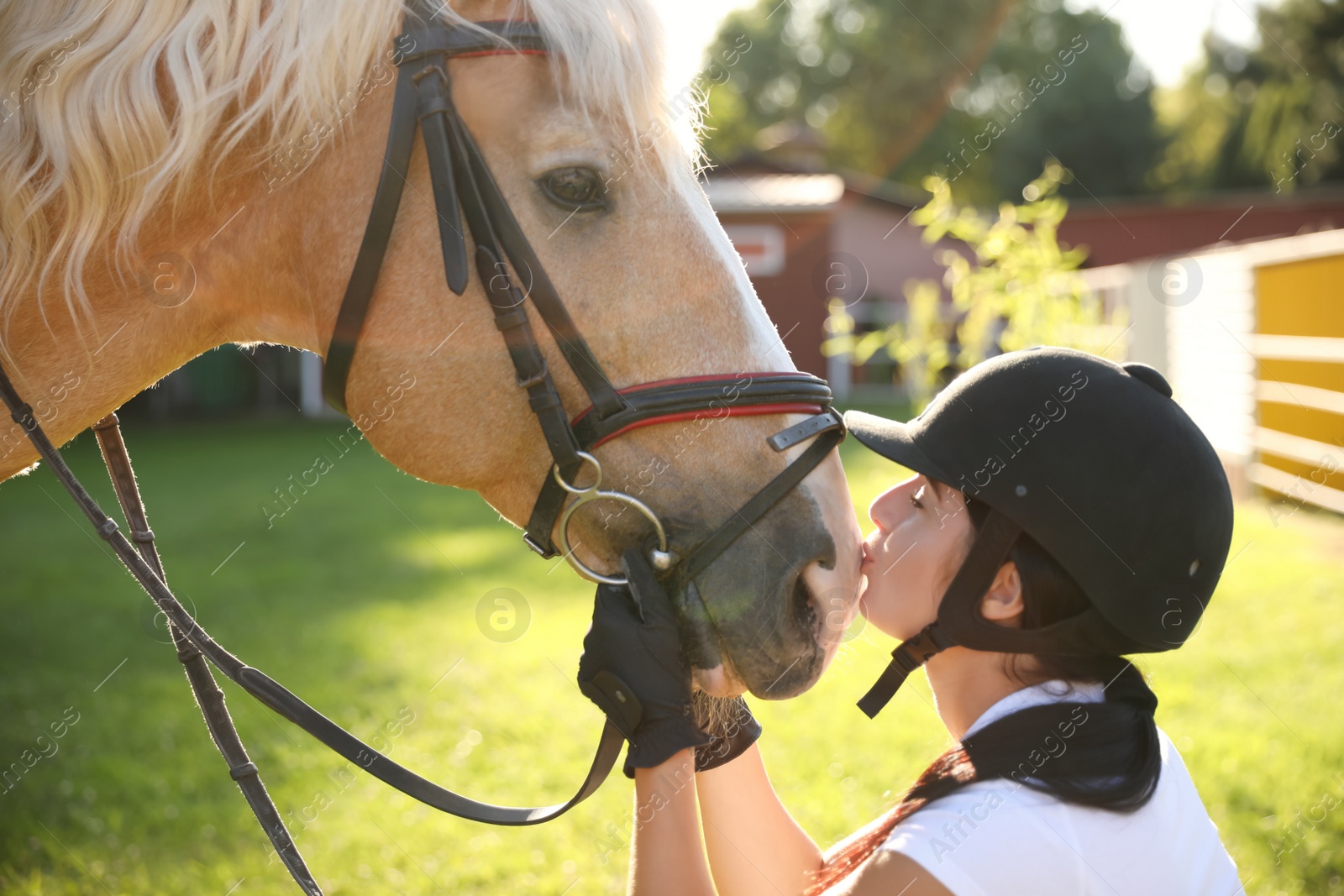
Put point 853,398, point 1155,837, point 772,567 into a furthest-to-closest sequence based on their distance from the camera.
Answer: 1. point 853,398
2. point 772,567
3. point 1155,837

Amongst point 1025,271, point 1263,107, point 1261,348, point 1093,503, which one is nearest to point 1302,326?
point 1261,348

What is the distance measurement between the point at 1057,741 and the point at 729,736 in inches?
23.1

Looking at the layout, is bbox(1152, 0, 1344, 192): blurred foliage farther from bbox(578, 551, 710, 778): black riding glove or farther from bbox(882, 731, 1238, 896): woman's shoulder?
bbox(578, 551, 710, 778): black riding glove

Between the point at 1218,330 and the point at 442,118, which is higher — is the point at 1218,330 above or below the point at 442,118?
below

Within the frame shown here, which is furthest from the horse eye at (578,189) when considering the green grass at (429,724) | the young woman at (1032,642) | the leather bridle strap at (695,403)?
the green grass at (429,724)

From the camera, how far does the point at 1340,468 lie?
7.24m

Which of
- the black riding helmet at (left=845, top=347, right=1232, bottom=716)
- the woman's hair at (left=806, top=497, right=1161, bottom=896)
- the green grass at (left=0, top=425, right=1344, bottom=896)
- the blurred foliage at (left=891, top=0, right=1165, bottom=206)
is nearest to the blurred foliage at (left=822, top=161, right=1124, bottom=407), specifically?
the green grass at (left=0, top=425, right=1344, bottom=896)

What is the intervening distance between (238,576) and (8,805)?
3888 mm

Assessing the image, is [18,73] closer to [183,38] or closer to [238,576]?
[183,38]

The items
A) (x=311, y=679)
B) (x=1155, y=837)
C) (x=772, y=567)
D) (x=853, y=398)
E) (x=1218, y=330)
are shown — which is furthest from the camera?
(x=853, y=398)

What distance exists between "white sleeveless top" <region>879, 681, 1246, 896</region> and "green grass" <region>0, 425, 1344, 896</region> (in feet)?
1.60

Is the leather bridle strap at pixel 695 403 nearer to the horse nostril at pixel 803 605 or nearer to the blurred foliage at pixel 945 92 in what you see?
the horse nostril at pixel 803 605

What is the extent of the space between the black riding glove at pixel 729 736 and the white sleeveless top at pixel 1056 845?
374 mm

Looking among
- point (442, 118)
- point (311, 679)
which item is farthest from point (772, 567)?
point (311, 679)
